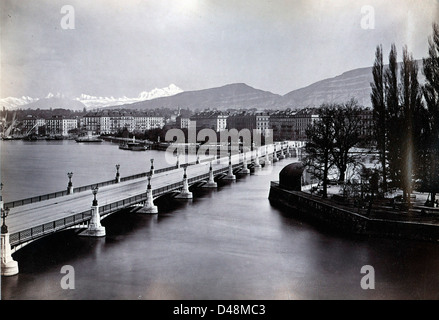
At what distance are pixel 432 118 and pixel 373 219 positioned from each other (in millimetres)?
2457

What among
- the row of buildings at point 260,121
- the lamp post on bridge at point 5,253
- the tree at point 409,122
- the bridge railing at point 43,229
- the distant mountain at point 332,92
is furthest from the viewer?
the row of buildings at point 260,121

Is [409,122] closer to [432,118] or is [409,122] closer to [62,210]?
[432,118]

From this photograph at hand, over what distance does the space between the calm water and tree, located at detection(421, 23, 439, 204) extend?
2.02 meters

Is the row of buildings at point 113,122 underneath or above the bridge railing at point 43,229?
above

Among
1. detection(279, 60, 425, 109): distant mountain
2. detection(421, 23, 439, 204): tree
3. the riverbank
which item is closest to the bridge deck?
the riverbank

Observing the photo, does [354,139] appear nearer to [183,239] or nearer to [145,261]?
[183,239]

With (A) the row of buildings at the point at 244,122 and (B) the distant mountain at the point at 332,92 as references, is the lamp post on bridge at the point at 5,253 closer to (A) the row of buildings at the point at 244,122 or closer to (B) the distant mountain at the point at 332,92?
(B) the distant mountain at the point at 332,92

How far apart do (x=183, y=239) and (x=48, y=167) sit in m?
16.5

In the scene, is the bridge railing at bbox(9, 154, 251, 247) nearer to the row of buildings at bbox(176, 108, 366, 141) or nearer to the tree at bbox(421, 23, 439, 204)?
the tree at bbox(421, 23, 439, 204)

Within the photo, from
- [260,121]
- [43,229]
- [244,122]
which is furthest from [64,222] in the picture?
[260,121]

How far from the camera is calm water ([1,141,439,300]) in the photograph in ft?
24.4

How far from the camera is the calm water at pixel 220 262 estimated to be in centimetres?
744

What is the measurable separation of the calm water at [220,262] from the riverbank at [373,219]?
210 mm

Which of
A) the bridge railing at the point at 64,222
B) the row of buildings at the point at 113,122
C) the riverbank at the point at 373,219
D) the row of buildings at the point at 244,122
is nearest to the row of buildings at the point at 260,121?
the row of buildings at the point at 244,122
